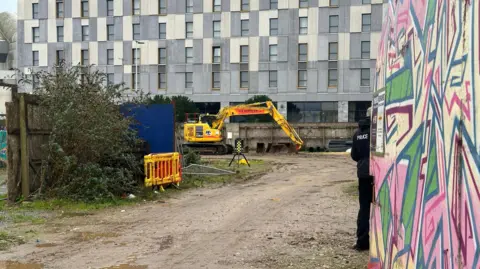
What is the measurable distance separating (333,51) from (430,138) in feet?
161

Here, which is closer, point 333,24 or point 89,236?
point 89,236

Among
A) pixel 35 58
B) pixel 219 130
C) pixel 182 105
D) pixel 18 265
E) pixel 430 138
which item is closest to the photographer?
pixel 430 138

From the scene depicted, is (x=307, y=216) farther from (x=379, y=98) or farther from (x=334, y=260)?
(x=379, y=98)

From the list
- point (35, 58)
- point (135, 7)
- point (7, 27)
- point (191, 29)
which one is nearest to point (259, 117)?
point (191, 29)

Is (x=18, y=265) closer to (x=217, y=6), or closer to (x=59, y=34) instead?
(x=217, y=6)

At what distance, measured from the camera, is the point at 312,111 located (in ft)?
167

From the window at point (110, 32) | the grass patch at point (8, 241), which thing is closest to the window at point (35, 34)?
the window at point (110, 32)

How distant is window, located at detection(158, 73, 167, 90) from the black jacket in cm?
4809

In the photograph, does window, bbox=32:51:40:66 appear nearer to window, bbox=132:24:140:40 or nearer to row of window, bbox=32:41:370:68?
row of window, bbox=32:41:370:68

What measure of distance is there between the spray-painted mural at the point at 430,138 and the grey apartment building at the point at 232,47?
46.8 m

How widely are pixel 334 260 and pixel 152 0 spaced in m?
50.9

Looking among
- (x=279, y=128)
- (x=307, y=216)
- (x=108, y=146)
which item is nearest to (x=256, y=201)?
(x=307, y=216)

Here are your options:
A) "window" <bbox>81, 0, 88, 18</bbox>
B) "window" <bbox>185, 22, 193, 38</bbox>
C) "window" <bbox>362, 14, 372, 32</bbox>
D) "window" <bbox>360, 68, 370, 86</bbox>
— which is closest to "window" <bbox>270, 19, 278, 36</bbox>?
"window" <bbox>185, 22, 193, 38</bbox>

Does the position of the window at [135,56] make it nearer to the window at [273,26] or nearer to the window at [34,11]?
the window at [34,11]
